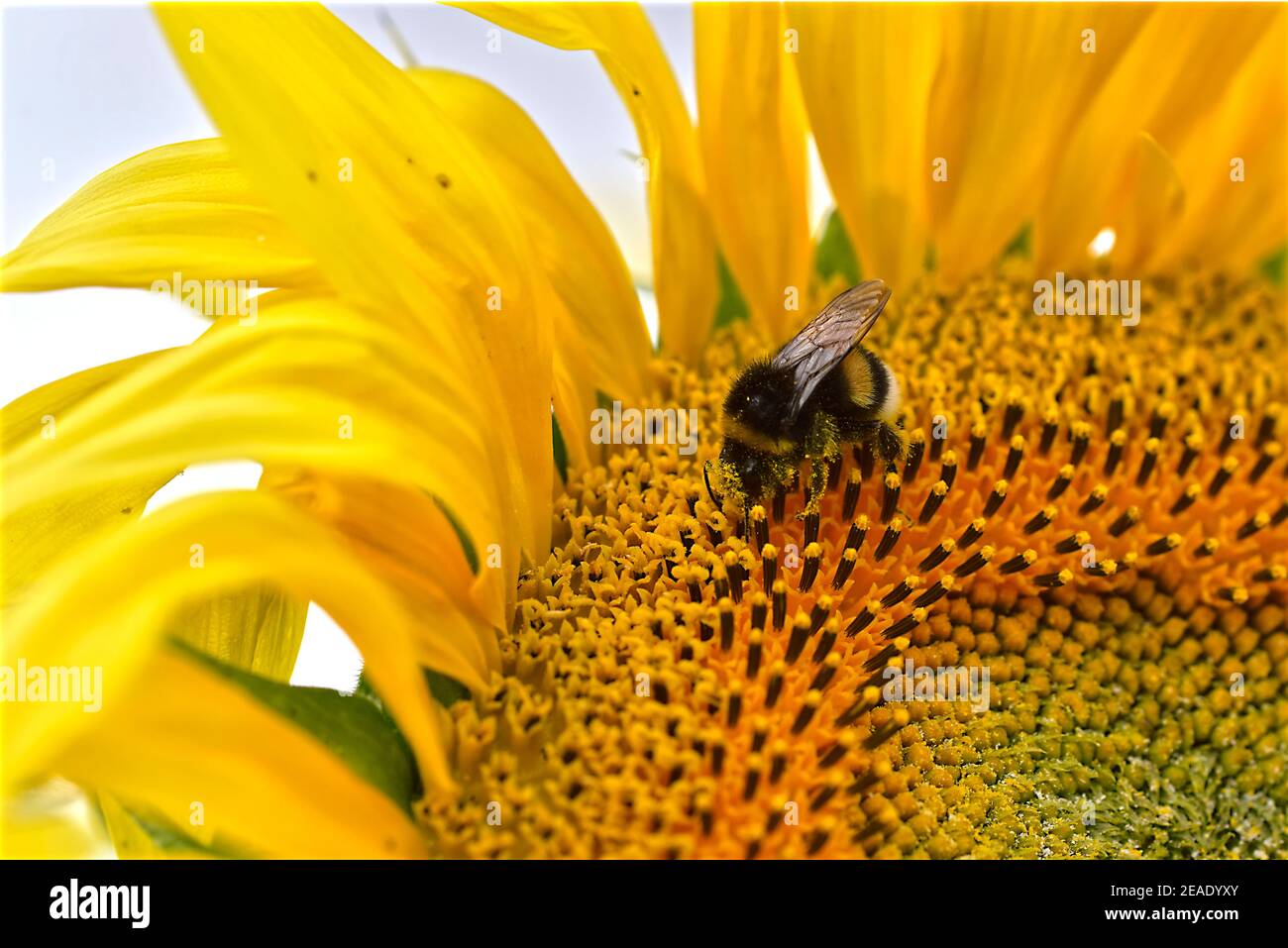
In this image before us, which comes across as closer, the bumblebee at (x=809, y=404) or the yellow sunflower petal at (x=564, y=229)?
the bumblebee at (x=809, y=404)

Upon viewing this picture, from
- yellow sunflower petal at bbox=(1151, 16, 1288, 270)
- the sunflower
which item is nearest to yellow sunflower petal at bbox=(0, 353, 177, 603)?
the sunflower

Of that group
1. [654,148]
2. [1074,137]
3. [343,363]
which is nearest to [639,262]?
[654,148]

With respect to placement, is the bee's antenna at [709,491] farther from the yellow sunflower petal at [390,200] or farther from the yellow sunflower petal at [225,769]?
the yellow sunflower petal at [225,769]

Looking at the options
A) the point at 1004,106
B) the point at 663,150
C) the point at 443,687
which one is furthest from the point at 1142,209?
the point at 443,687

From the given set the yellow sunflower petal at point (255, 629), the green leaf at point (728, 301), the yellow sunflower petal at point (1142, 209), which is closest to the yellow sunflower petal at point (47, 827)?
the yellow sunflower petal at point (255, 629)

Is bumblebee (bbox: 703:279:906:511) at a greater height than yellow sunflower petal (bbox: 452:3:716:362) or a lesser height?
lesser

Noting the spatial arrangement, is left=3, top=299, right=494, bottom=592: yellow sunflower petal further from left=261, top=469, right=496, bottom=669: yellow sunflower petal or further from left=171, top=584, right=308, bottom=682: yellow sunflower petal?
left=171, top=584, right=308, bottom=682: yellow sunflower petal
